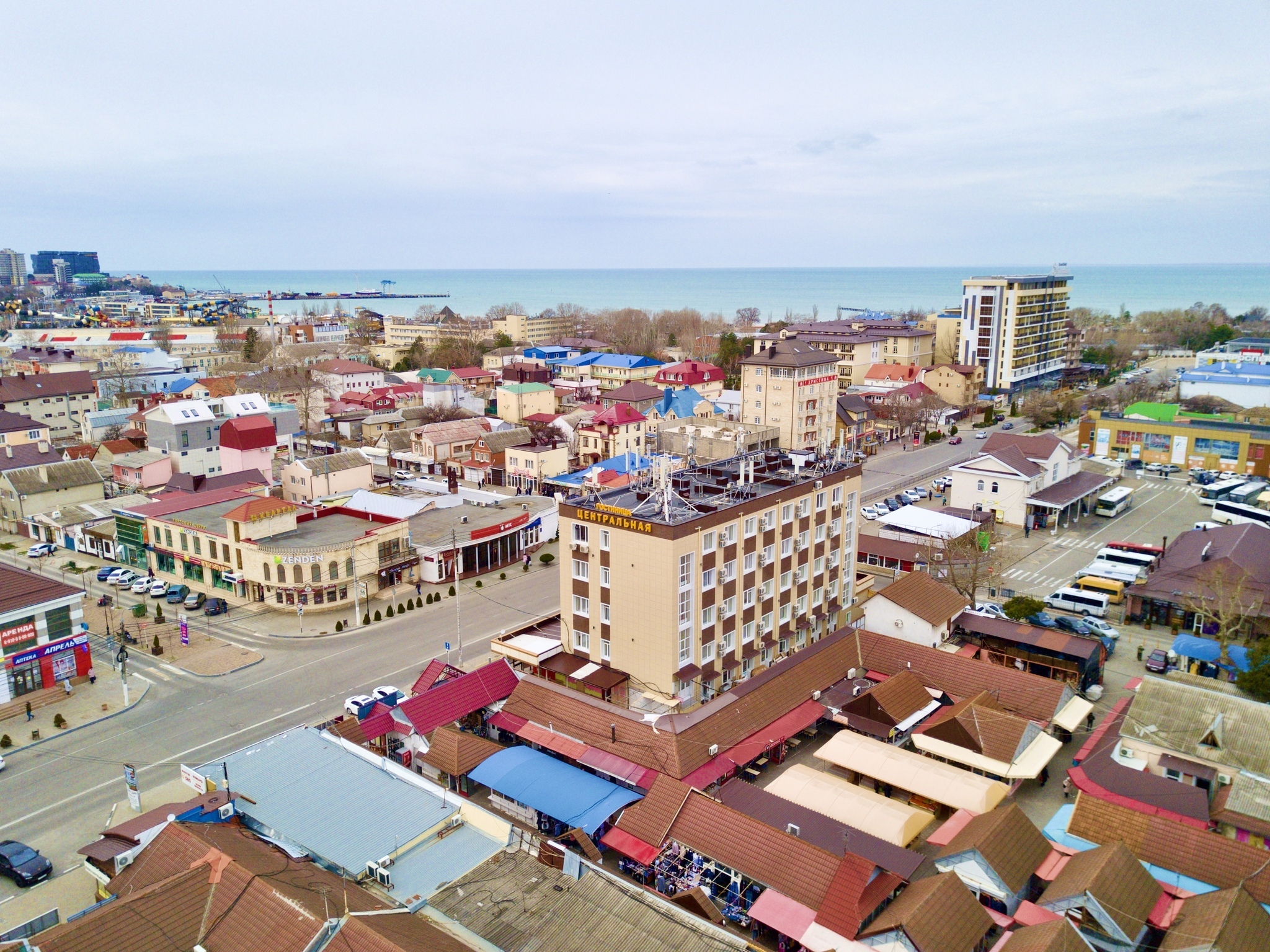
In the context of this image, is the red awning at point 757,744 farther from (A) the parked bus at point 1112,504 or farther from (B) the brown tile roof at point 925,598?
(A) the parked bus at point 1112,504

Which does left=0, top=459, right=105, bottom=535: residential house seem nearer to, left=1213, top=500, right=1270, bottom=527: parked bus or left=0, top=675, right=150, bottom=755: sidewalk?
left=0, top=675, right=150, bottom=755: sidewalk

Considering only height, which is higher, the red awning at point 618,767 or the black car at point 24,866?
the red awning at point 618,767

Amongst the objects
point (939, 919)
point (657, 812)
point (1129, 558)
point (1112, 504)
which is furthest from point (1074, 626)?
point (1112, 504)

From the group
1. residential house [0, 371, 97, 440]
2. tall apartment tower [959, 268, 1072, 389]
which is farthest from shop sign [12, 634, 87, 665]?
tall apartment tower [959, 268, 1072, 389]

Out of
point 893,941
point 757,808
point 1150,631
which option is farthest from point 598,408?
point 893,941

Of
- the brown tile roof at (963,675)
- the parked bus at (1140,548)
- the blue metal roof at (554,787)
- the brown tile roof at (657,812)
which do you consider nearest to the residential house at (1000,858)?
the brown tile roof at (657,812)

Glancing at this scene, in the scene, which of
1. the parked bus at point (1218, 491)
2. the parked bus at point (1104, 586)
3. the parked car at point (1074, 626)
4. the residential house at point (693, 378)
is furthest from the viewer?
the residential house at point (693, 378)
